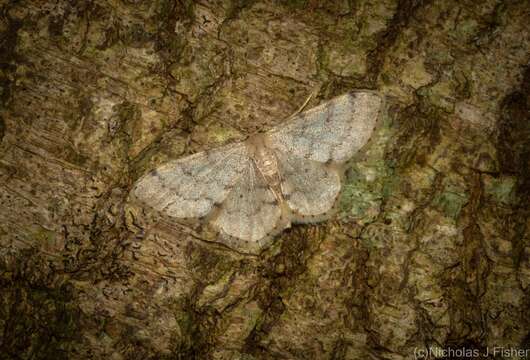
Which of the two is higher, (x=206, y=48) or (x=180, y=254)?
(x=206, y=48)

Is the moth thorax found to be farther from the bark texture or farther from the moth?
the bark texture

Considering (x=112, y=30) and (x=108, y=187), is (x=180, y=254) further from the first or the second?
(x=112, y=30)

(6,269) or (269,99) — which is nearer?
(6,269)

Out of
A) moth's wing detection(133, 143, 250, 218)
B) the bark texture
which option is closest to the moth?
moth's wing detection(133, 143, 250, 218)

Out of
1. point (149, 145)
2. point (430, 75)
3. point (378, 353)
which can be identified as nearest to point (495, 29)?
point (430, 75)

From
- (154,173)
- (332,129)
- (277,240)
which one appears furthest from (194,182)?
(332,129)

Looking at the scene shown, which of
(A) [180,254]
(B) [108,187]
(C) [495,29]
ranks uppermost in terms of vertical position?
(C) [495,29]

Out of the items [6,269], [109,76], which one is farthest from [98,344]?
[109,76]
